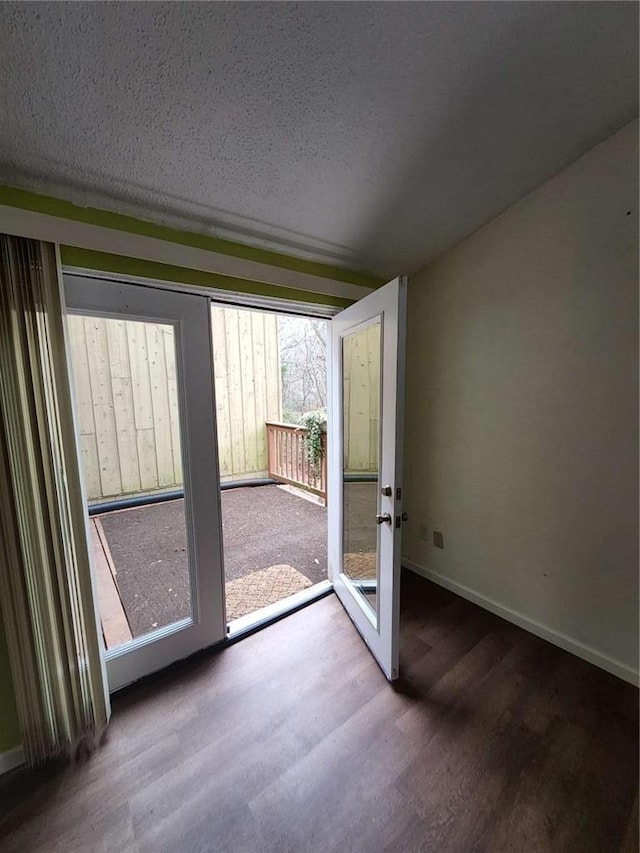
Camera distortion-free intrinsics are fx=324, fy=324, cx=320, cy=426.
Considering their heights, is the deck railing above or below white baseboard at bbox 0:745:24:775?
above

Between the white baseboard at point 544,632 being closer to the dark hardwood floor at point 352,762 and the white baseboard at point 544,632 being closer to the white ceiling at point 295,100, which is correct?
the dark hardwood floor at point 352,762

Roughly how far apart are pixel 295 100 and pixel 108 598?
2.70 meters

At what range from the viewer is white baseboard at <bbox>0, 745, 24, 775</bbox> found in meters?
1.21

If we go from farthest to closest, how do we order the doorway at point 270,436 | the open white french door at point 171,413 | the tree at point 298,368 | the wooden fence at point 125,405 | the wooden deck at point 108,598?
the tree at point 298,368, the doorway at point 270,436, the wooden deck at point 108,598, the wooden fence at point 125,405, the open white french door at point 171,413

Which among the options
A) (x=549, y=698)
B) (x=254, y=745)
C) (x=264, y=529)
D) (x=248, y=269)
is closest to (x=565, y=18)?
(x=248, y=269)

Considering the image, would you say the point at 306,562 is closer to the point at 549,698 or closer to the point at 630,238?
the point at 549,698

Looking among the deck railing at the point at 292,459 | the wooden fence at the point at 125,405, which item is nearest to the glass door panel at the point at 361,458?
the wooden fence at the point at 125,405

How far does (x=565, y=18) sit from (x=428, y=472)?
2116 millimetres

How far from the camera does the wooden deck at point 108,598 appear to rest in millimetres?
1687

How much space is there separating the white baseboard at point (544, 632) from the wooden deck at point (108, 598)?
2.00 meters

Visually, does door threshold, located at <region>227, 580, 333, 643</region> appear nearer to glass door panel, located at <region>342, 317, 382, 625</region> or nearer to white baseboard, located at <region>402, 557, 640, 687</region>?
glass door panel, located at <region>342, 317, 382, 625</region>

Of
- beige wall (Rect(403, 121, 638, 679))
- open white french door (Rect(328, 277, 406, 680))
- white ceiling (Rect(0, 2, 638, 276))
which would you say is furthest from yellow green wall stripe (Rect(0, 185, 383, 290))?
beige wall (Rect(403, 121, 638, 679))

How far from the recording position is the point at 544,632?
6.02 feet

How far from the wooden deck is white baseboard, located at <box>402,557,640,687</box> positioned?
6.58 ft
